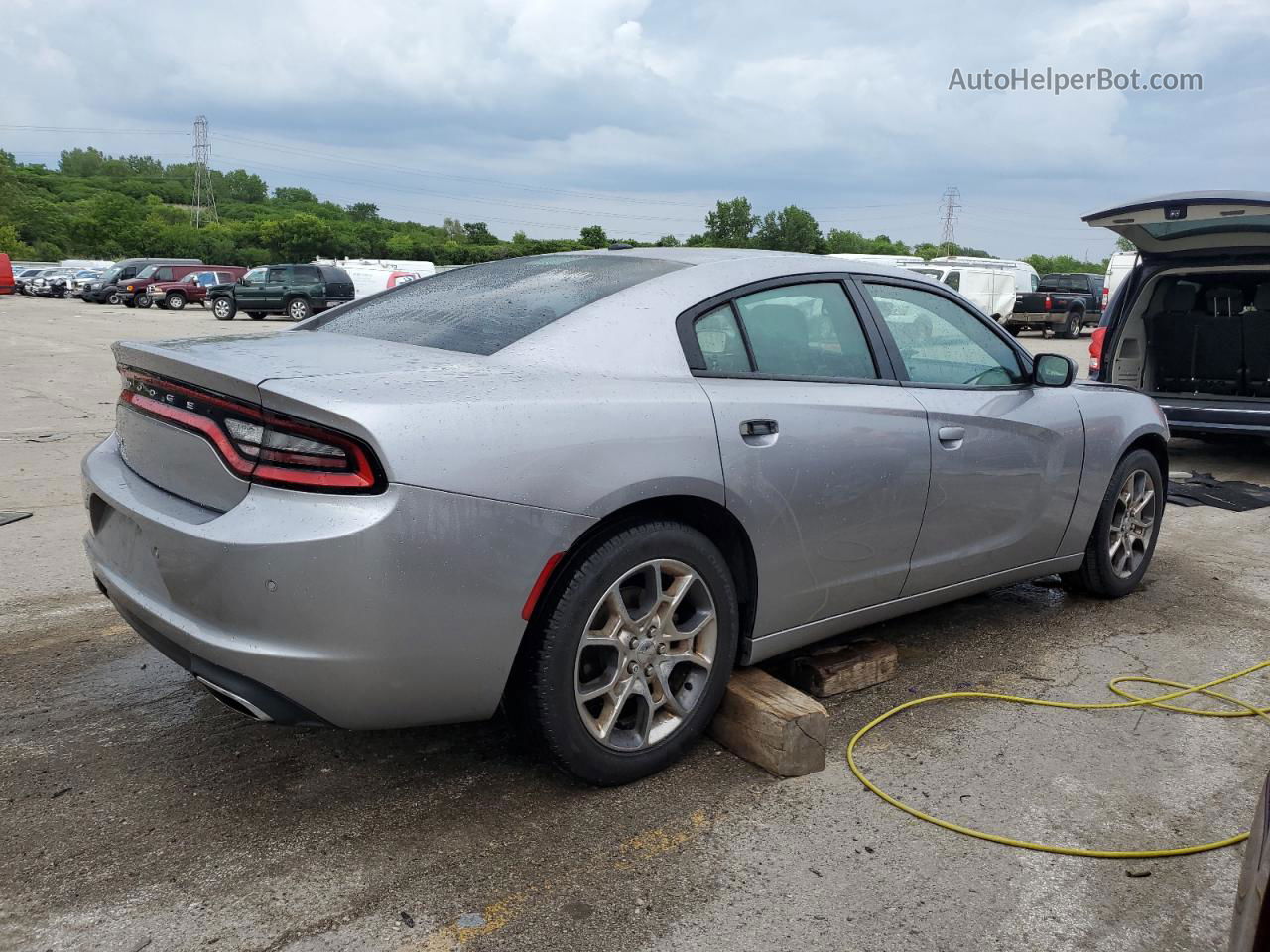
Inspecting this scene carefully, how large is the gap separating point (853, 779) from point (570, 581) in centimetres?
112

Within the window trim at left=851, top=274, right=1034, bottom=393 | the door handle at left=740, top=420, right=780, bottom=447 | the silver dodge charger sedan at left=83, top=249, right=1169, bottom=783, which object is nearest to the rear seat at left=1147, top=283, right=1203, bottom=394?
the window trim at left=851, top=274, right=1034, bottom=393

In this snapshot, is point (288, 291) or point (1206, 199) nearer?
point (1206, 199)

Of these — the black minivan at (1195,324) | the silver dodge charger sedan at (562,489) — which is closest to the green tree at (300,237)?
the black minivan at (1195,324)

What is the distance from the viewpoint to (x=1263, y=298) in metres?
8.62

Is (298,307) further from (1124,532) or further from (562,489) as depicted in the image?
(562,489)

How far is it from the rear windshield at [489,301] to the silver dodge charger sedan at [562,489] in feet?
0.05

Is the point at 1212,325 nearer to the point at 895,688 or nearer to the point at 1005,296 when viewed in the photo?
the point at 895,688

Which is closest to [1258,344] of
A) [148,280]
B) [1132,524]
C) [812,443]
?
[1132,524]

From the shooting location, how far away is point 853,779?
322 centimetres

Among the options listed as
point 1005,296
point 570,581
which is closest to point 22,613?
point 570,581

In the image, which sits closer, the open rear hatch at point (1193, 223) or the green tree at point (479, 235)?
the open rear hatch at point (1193, 223)

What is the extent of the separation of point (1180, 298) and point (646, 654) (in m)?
7.95

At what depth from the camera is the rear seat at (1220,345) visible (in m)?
8.87

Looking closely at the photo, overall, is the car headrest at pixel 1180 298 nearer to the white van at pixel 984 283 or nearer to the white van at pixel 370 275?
the white van at pixel 984 283
